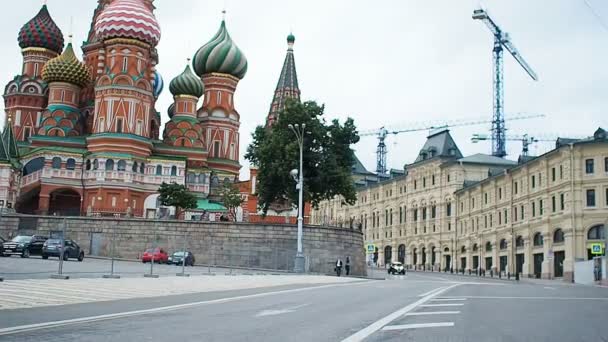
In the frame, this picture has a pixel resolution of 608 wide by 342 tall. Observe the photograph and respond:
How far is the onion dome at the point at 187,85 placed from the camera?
8050 centimetres

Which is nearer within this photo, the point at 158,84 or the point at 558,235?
the point at 558,235

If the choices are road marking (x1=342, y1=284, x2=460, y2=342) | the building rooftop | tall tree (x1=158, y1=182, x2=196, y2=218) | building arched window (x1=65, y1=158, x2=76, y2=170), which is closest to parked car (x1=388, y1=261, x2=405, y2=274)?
tall tree (x1=158, y1=182, x2=196, y2=218)

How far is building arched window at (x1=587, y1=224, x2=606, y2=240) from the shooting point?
58.2m

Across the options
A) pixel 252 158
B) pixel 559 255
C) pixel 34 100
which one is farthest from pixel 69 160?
pixel 559 255

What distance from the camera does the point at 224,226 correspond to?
52.6 metres

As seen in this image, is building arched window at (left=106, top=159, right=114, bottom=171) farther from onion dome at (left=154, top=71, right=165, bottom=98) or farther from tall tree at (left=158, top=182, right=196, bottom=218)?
onion dome at (left=154, top=71, right=165, bottom=98)

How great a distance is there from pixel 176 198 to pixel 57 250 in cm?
2318

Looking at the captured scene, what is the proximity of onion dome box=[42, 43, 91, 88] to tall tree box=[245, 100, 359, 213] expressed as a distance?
2833cm

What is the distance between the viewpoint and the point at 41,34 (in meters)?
79.4

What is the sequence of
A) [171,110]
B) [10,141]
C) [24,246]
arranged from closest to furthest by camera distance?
[24,246] → [10,141] → [171,110]

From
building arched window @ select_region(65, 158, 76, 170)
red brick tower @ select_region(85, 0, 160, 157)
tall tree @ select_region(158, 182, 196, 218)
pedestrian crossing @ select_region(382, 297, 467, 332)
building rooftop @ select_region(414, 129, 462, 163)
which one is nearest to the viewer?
pedestrian crossing @ select_region(382, 297, 467, 332)

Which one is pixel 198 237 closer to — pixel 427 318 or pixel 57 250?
pixel 57 250

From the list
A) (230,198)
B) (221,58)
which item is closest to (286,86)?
(221,58)

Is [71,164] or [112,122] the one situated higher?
[112,122]
